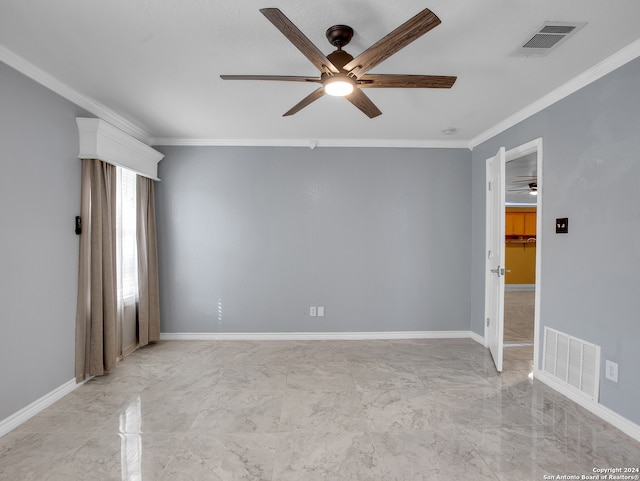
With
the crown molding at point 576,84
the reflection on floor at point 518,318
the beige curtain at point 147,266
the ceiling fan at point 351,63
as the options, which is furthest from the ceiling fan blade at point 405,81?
the reflection on floor at point 518,318

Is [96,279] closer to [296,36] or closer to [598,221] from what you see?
[296,36]

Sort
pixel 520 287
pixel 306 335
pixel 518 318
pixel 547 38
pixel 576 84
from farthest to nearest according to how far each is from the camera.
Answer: pixel 520 287 < pixel 518 318 < pixel 306 335 < pixel 576 84 < pixel 547 38

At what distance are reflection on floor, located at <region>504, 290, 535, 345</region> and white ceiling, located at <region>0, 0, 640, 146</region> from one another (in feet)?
9.08

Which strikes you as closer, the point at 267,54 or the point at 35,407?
the point at 267,54

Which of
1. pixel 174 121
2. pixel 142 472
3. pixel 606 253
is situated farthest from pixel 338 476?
pixel 174 121

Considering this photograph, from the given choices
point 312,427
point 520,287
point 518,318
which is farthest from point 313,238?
point 520,287

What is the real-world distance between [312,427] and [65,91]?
3243 mm

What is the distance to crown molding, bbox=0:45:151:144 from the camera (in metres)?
2.14

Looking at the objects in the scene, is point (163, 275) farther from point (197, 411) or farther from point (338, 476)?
point (338, 476)

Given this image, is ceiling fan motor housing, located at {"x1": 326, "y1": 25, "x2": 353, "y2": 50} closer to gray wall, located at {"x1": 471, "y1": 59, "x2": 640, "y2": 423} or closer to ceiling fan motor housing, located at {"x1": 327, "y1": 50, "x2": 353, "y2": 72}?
ceiling fan motor housing, located at {"x1": 327, "y1": 50, "x2": 353, "y2": 72}

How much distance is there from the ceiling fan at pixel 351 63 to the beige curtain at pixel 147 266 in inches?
92.3

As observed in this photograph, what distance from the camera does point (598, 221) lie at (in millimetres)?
2326

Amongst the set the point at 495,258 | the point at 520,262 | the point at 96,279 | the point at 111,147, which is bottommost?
the point at 520,262

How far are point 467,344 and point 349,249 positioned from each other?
1.84m
